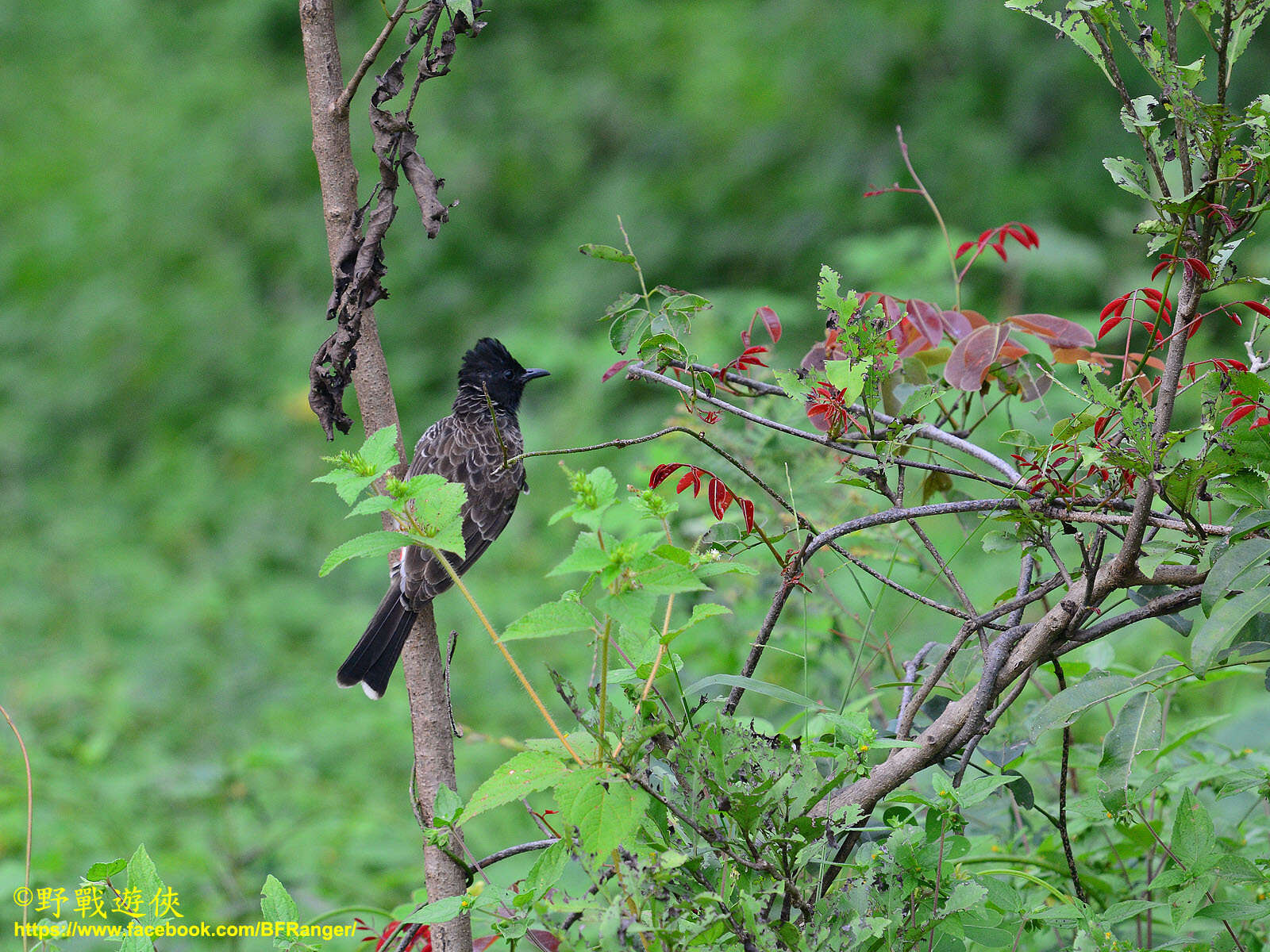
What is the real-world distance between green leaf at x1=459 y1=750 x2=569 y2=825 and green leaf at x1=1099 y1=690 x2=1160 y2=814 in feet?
2.09

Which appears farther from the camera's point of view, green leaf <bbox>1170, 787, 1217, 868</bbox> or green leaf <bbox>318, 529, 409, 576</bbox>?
green leaf <bbox>1170, 787, 1217, 868</bbox>

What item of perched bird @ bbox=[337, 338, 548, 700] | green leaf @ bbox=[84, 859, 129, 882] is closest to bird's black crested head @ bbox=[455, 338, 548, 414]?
perched bird @ bbox=[337, 338, 548, 700]

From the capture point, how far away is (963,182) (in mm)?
5754

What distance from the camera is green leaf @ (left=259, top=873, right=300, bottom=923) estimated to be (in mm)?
1330

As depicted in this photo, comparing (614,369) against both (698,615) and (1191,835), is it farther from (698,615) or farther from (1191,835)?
(1191,835)

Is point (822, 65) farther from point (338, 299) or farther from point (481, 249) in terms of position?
point (338, 299)

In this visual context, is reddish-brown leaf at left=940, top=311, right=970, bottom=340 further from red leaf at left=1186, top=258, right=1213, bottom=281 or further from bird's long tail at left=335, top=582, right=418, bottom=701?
bird's long tail at left=335, top=582, right=418, bottom=701

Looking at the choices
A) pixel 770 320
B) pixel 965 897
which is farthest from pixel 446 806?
pixel 770 320

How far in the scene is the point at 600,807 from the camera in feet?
3.56

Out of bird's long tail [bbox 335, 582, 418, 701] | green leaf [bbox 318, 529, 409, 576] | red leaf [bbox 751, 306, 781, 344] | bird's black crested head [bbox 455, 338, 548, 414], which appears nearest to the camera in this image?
green leaf [bbox 318, 529, 409, 576]

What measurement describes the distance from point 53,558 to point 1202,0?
7003 millimetres

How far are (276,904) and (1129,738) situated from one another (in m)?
1.08

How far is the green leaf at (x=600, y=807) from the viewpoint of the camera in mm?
1063

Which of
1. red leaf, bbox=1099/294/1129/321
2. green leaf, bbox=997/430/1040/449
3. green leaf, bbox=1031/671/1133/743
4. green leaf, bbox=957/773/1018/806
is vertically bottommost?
green leaf, bbox=957/773/1018/806
